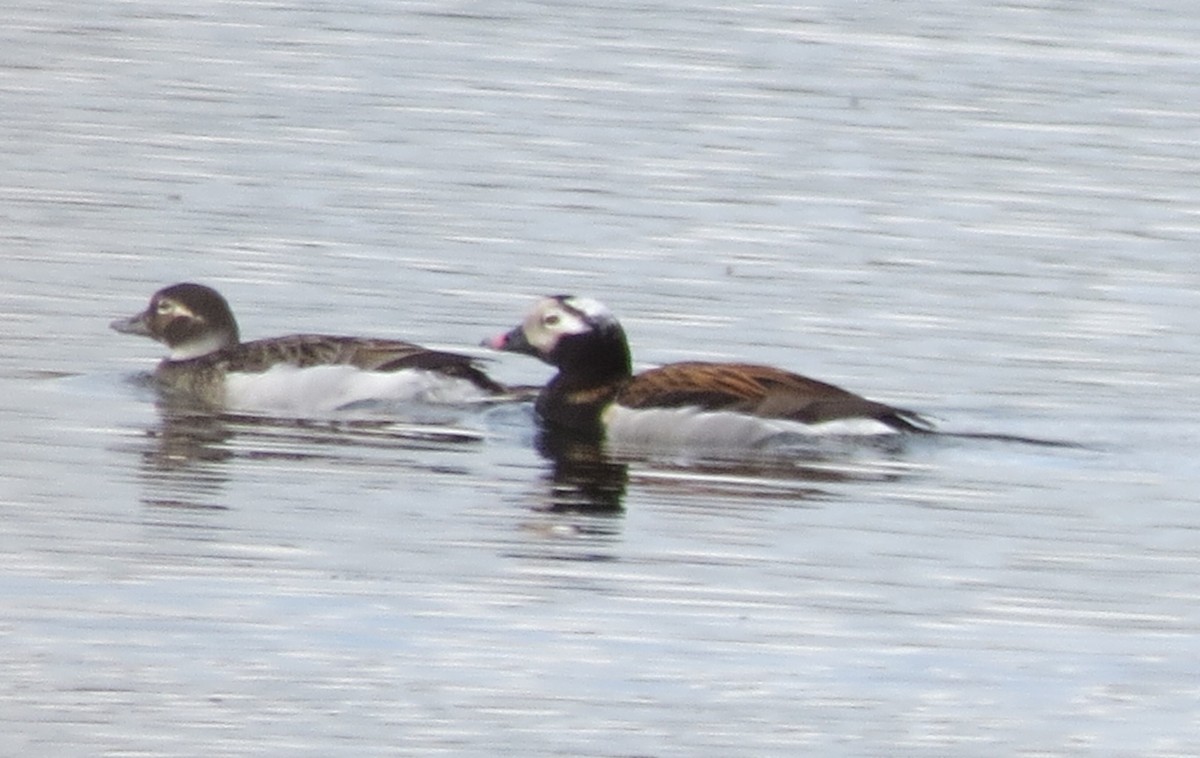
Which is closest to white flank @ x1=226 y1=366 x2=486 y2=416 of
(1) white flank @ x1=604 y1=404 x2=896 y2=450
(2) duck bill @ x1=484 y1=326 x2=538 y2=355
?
(2) duck bill @ x1=484 y1=326 x2=538 y2=355

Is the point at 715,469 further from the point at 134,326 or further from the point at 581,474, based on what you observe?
the point at 134,326

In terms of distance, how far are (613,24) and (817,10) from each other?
2208 millimetres

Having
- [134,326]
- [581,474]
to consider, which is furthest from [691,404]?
[134,326]

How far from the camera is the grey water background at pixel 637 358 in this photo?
9570 mm

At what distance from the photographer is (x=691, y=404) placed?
47.6ft

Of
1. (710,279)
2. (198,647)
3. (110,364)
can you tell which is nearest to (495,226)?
(710,279)

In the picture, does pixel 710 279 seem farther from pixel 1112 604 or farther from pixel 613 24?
pixel 613 24

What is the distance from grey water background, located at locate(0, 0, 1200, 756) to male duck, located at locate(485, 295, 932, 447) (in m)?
0.19

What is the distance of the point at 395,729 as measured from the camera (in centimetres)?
904

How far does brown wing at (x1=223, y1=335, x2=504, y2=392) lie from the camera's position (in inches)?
589

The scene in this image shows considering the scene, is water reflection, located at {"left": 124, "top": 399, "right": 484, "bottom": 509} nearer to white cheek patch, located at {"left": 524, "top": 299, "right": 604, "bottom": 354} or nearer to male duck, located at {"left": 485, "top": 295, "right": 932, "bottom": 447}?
male duck, located at {"left": 485, "top": 295, "right": 932, "bottom": 447}

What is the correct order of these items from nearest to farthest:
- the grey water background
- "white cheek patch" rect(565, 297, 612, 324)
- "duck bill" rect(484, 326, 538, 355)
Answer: the grey water background < "white cheek patch" rect(565, 297, 612, 324) < "duck bill" rect(484, 326, 538, 355)

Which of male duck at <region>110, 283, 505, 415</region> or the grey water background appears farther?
male duck at <region>110, 283, 505, 415</region>

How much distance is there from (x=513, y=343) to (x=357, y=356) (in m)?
0.76
